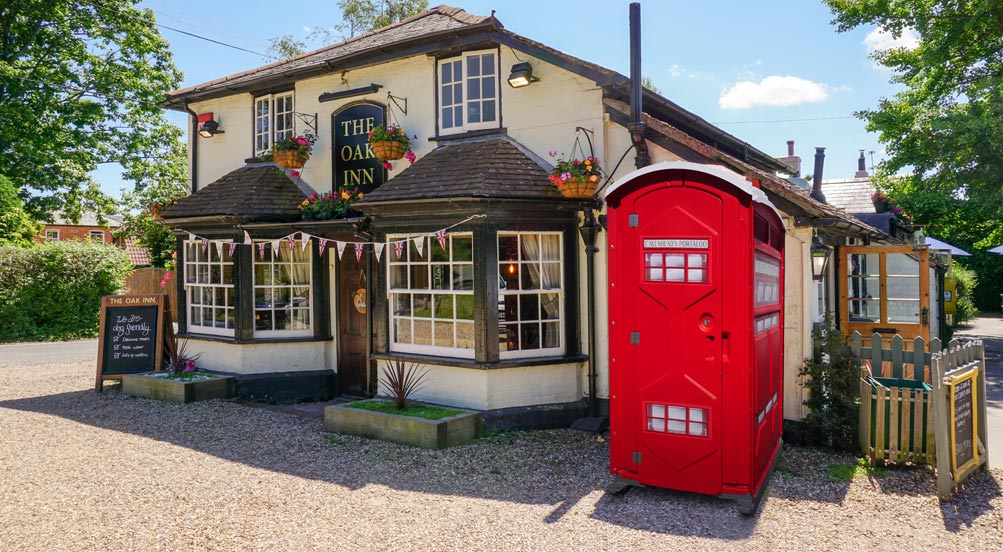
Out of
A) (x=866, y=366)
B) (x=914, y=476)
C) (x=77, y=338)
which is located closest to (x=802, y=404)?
(x=866, y=366)

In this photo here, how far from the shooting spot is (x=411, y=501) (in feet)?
19.1

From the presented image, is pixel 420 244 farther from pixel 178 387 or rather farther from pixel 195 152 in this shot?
pixel 195 152

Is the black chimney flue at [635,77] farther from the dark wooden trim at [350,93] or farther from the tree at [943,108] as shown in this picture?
the tree at [943,108]

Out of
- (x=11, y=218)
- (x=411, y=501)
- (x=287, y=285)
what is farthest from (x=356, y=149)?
(x=11, y=218)

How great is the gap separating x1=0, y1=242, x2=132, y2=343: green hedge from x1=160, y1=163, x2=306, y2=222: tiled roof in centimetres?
986

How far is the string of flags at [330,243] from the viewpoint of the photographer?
864 centimetres

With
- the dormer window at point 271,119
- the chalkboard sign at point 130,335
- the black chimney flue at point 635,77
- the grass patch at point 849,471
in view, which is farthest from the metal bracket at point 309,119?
the grass patch at point 849,471

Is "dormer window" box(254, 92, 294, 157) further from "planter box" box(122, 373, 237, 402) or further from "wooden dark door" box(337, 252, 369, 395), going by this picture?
"planter box" box(122, 373, 237, 402)

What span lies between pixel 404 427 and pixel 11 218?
19341mm

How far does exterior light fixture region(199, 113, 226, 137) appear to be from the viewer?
40.3 ft

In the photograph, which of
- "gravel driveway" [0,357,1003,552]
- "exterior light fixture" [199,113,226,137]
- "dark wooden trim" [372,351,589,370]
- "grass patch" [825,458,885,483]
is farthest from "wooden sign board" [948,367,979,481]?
"exterior light fixture" [199,113,226,137]

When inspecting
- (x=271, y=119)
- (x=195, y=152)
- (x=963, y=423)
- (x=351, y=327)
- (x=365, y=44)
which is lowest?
(x=963, y=423)

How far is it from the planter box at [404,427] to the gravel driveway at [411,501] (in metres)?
0.17

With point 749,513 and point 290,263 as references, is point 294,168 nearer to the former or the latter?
point 290,263
